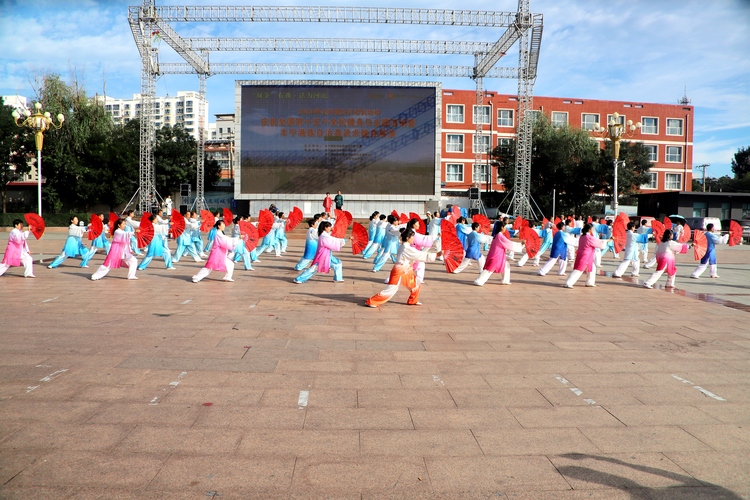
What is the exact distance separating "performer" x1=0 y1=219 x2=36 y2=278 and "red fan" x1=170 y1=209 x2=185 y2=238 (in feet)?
10.0

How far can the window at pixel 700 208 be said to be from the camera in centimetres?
2994

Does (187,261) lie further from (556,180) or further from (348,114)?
(556,180)

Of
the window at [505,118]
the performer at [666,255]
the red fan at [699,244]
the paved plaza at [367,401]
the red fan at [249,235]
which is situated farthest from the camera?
the window at [505,118]

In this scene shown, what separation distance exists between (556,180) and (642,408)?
28.8 m

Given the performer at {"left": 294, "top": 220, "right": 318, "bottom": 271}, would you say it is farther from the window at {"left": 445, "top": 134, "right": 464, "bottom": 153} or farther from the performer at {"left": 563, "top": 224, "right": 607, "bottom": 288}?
the window at {"left": 445, "top": 134, "right": 464, "bottom": 153}

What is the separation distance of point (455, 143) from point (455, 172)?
72.4 inches

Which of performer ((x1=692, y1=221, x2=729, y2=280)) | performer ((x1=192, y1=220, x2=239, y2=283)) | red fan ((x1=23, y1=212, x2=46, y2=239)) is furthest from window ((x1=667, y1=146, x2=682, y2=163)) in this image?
red fan ((x1=23, y1=212, x2=46, y2=239))

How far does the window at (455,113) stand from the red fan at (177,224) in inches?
1023

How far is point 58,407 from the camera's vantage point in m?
3.66

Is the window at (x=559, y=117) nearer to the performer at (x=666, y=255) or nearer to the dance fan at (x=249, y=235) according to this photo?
the performer at (x=666, y=255)

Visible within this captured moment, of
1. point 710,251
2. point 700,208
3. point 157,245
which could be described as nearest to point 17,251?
point 157,245

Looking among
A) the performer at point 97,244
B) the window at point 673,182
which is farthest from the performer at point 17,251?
the window at point 673,182

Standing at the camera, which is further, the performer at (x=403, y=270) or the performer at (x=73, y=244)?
the performer at (x=73, y=244)

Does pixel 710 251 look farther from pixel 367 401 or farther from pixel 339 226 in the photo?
pixel 367 401
